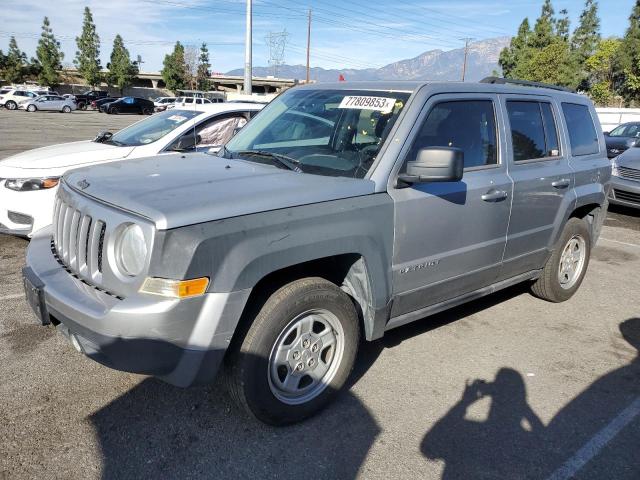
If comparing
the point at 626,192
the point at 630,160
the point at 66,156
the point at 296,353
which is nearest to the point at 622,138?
the point at 630,160

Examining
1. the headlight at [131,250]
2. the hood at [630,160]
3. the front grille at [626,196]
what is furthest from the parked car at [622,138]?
the headlight at [131,250]

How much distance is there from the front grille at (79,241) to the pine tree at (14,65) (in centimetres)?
8137

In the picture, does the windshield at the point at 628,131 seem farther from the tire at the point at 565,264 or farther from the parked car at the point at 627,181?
the tire at the point at 565,264

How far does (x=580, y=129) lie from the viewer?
16.5 ft

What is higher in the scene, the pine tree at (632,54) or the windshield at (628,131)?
the pine tree at (632,54)

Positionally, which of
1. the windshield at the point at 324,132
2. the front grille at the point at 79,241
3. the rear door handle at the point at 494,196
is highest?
the windshield at the point at 324,132

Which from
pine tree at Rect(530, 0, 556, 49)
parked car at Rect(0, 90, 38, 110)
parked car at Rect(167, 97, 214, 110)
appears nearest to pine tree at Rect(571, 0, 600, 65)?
pine tree at Rect(530, 0, 556, 49)

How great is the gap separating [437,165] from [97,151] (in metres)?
4.66

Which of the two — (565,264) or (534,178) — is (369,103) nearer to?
(534,178)

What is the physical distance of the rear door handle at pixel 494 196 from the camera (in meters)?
3.81

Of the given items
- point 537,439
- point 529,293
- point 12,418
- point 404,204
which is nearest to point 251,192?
point 404,204

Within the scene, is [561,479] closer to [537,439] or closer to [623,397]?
[537,439]

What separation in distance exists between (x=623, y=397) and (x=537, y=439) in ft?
3.05

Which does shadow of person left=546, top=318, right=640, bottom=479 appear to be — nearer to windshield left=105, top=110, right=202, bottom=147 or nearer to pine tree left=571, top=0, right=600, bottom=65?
windshield left=105, top=110, right=202, bottom=147
